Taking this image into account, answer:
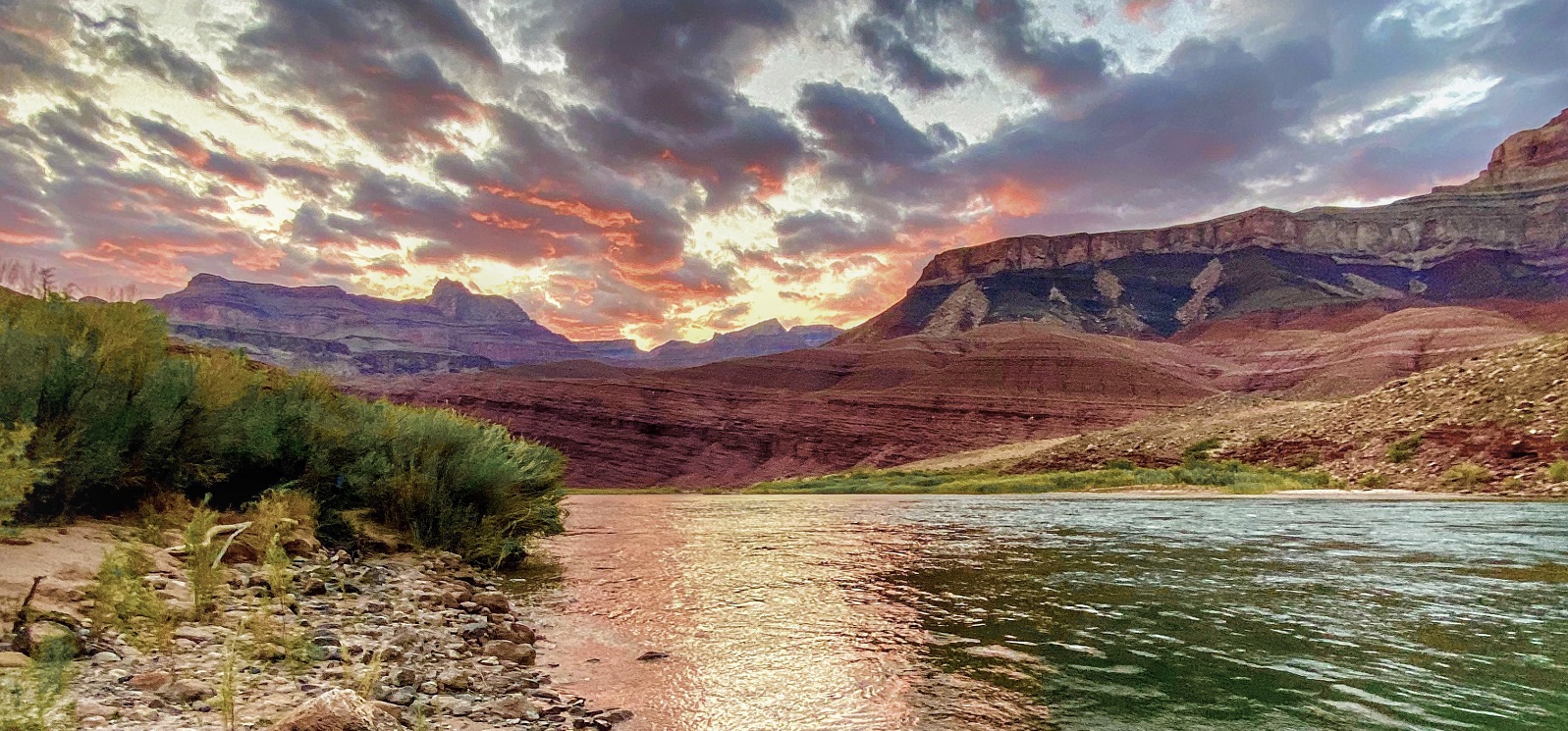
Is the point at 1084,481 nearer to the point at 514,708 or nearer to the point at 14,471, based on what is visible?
the point at 514,708

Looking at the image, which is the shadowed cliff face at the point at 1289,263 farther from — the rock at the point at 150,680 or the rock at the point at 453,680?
the rock at the point at 150,680

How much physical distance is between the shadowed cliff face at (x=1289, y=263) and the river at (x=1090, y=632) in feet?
415

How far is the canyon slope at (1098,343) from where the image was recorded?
77438mm

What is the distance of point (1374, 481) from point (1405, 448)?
5.73ft

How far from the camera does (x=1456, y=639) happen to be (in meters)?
6.21

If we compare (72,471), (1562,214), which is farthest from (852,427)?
(1562,214)

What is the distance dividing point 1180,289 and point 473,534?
16221cm

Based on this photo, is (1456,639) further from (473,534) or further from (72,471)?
(72,471)

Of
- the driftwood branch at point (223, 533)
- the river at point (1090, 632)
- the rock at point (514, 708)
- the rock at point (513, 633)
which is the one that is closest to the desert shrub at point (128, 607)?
the driftwood branch at point (223, 533)

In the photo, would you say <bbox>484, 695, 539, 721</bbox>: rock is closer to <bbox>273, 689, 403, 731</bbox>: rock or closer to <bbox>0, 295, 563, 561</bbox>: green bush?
<bbox>273, 689, 403, 731</bbox>: rock

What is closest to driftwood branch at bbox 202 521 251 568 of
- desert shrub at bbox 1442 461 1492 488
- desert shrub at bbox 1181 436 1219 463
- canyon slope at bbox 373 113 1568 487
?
desert shrub at bbox 1442 461 1492 488

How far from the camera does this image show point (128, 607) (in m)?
4.55

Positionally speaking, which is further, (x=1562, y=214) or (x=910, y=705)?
(x=1562, y=214)

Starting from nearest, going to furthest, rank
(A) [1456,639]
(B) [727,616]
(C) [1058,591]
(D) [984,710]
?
1. (D) [984,710]
2. (A) [1456,639]
3. (B) [727,616]
4. (C) [1058,591]
